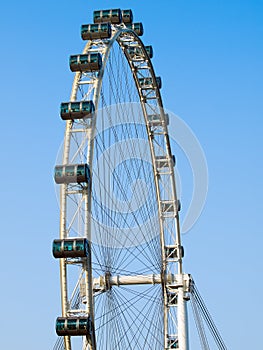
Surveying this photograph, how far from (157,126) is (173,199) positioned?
16.9ft

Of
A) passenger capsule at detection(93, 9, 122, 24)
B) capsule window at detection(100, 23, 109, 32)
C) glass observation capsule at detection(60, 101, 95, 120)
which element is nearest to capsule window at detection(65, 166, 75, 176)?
glass observation capsule at detection(60, 101, 95, 120)

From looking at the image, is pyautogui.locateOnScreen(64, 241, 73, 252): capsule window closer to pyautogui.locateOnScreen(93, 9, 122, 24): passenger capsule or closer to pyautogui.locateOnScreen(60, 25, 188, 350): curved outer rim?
pyautogui.locateOnScreen(60, 25, 188, 350): curved outer rim

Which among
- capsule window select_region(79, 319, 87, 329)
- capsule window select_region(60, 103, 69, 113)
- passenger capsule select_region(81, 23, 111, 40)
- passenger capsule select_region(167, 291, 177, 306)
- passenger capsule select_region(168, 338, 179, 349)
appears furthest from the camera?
passenger capsule select_region(167, 291, 177, 306)

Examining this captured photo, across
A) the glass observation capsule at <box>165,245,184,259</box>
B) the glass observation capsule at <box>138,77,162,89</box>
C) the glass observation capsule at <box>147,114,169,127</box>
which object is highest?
the glass observation capsule at <box>138,77,162,89</box>

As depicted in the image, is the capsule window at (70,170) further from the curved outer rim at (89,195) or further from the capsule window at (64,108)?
the capsule window at (64,108)

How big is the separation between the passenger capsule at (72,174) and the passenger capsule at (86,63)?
19.2ft

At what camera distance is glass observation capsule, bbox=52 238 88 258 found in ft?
120

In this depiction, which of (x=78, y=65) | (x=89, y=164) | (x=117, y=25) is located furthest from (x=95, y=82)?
(x=117, y=25)

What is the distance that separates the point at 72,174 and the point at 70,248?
135 inches

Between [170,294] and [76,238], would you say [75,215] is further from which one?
[170,294]

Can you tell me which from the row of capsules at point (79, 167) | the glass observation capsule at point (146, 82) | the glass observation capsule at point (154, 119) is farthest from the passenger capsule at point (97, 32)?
the glass observation capsule at point (154, 119)

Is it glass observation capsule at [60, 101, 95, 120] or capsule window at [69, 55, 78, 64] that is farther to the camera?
capsule window at [69, 55, 78, 64]

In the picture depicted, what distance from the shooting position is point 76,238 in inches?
1459

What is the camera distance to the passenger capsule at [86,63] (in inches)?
1622
